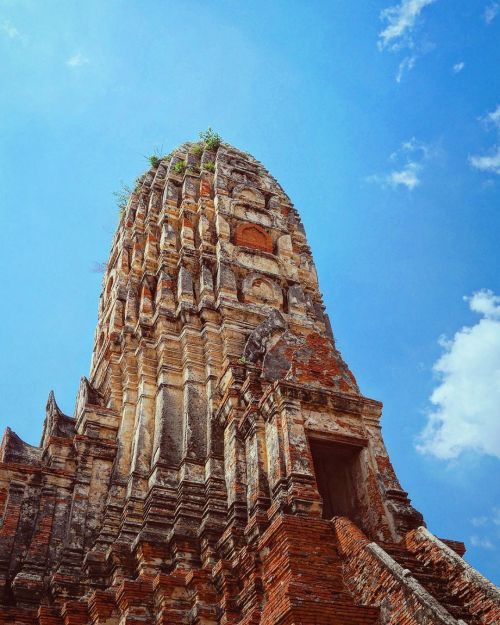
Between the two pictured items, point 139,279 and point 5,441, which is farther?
point 139,279

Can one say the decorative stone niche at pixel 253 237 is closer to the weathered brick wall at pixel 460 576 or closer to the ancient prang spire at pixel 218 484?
the ancient prang spire at pixel 218 484

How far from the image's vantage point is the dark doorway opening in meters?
10.4

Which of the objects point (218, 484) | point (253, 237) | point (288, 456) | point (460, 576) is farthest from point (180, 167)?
point (460, 576)

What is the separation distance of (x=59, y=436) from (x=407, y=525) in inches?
330

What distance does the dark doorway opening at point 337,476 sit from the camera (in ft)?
Result: 34.0

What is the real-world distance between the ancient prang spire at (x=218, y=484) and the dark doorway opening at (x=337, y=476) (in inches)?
1.3

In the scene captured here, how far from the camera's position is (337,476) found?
1102 centimetres

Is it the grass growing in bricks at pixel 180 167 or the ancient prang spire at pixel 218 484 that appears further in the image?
the grass growing in bricks at pixel 180 167

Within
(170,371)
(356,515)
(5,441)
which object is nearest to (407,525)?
Result: (356,515)

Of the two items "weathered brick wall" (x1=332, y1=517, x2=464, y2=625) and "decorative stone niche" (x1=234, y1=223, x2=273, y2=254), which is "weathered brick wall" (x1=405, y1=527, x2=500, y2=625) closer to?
"weathered brick wall" (x1=332, y1=517, x2=464, y2=625)

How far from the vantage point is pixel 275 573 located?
7320mm

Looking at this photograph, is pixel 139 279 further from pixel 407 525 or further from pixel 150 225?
pixel 407 525

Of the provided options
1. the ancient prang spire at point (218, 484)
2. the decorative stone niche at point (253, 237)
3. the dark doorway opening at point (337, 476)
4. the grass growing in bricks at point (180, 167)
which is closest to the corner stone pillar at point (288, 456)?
the ancient prang spire at point (218, 484)

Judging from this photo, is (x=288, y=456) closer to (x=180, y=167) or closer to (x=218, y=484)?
(x=218, y=484)
